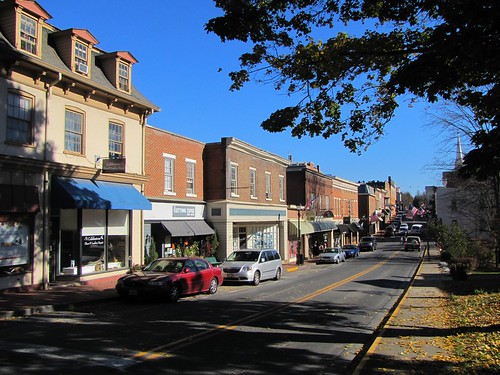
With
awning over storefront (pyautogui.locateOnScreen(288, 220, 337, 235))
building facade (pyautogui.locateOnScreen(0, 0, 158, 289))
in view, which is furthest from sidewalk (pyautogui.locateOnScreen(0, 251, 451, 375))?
awning over storefront (pyautogui.locateOnScreen(288, 220, 337, 235))

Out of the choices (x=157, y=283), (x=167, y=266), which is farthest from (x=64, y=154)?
(x=157, y=283)

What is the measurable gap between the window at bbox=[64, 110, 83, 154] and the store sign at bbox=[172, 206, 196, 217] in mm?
7655

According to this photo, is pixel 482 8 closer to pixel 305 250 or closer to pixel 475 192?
pixel 475 192

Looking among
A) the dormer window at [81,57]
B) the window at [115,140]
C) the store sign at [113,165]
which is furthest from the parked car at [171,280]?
the dormer window at [81,57]

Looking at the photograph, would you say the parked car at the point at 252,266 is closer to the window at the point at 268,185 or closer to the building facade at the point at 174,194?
the building facade at the point at 174,194

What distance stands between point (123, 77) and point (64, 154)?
5479mm

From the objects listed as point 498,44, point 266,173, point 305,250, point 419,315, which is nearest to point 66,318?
point 419,315

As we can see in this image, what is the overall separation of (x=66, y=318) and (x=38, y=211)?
5.85m

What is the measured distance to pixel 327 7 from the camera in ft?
32.4

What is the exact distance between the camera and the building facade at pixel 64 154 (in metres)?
14.9

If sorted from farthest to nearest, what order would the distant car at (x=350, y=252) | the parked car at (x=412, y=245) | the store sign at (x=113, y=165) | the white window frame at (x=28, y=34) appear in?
the parked car at (x=412, y=245), the distant car at (x=350, y=252), the store sign at (x=113, y=165), the white window frame at (x=28, y=34)

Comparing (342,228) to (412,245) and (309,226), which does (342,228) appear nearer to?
(412,245)

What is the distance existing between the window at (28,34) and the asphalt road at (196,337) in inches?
366

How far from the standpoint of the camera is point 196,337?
348 inches
